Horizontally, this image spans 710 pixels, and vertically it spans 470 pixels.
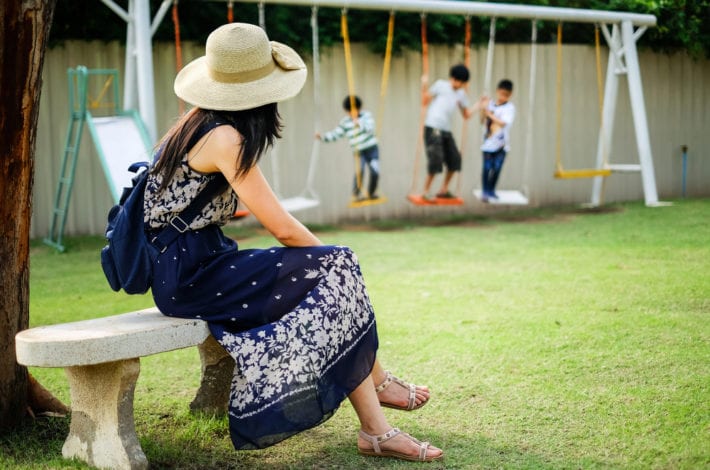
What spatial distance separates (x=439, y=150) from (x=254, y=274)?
18.9 ft

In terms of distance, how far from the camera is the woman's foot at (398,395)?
3.15 m

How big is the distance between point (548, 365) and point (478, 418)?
0.71m

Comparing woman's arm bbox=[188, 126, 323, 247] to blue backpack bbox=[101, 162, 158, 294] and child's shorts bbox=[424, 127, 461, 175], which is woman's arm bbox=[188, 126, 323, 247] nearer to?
blue backpack bbox=[101, 162, 158, 294]

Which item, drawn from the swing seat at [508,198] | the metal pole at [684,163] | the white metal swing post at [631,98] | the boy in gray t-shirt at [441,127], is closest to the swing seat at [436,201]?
the boy in gray t-shirt at [441,127]

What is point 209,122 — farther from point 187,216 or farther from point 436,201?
point 436,201

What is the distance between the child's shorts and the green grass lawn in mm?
1329

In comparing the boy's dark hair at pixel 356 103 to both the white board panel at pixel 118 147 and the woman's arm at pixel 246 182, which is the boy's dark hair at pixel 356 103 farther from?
the woman's arm at pixel 246 182

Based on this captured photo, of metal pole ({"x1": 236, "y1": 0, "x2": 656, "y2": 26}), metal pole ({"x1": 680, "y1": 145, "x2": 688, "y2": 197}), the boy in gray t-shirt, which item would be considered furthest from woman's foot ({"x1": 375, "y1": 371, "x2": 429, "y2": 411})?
metal pole ({"x1": 680, "y1": 145, "x2": 688, "y2": 197})

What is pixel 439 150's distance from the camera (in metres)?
8.39

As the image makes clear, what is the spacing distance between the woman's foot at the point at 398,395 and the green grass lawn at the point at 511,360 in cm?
11

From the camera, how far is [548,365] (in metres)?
3.83

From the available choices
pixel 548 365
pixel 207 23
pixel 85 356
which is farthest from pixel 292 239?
pixel 207 23

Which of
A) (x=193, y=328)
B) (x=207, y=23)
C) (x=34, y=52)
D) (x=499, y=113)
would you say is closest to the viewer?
(x=193, y=328)

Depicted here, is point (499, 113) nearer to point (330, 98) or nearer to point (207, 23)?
point (330, 98)
